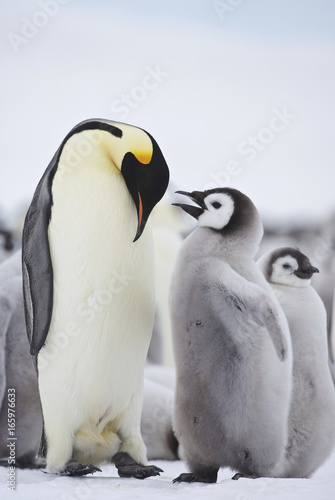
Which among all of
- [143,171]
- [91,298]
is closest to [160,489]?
[91,298]

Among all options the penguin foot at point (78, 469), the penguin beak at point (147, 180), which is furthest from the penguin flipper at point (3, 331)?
the penguin beak at point (147, 180)

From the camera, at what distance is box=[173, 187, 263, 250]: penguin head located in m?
1.35

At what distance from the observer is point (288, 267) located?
1508 mm

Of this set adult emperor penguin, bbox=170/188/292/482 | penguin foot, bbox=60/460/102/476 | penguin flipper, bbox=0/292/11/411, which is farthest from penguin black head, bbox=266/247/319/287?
penguin flipper, bbox=0/292/11/411

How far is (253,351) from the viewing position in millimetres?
1315

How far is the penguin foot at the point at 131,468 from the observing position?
135cm

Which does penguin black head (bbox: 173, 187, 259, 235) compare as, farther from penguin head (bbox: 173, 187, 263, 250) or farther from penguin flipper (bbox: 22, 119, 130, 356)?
penguin flipper (bbox: 22, 119, 130, 356)

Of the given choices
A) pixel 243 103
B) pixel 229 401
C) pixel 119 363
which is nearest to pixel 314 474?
pixel 229 401

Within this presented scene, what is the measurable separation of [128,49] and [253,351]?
0.86 metres

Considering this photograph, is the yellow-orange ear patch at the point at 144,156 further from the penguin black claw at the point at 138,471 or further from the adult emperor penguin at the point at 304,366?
the penguin black claw at the point at 138,471

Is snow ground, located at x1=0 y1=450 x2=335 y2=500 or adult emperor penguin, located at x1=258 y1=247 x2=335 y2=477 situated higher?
adult emperor penguin, located at x1=258 y1=247 x2=335 y2=477

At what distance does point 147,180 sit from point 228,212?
175 millimetres

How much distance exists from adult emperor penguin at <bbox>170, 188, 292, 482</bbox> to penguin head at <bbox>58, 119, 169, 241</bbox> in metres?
0.08

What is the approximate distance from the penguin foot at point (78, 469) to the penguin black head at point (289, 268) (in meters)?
0.56
